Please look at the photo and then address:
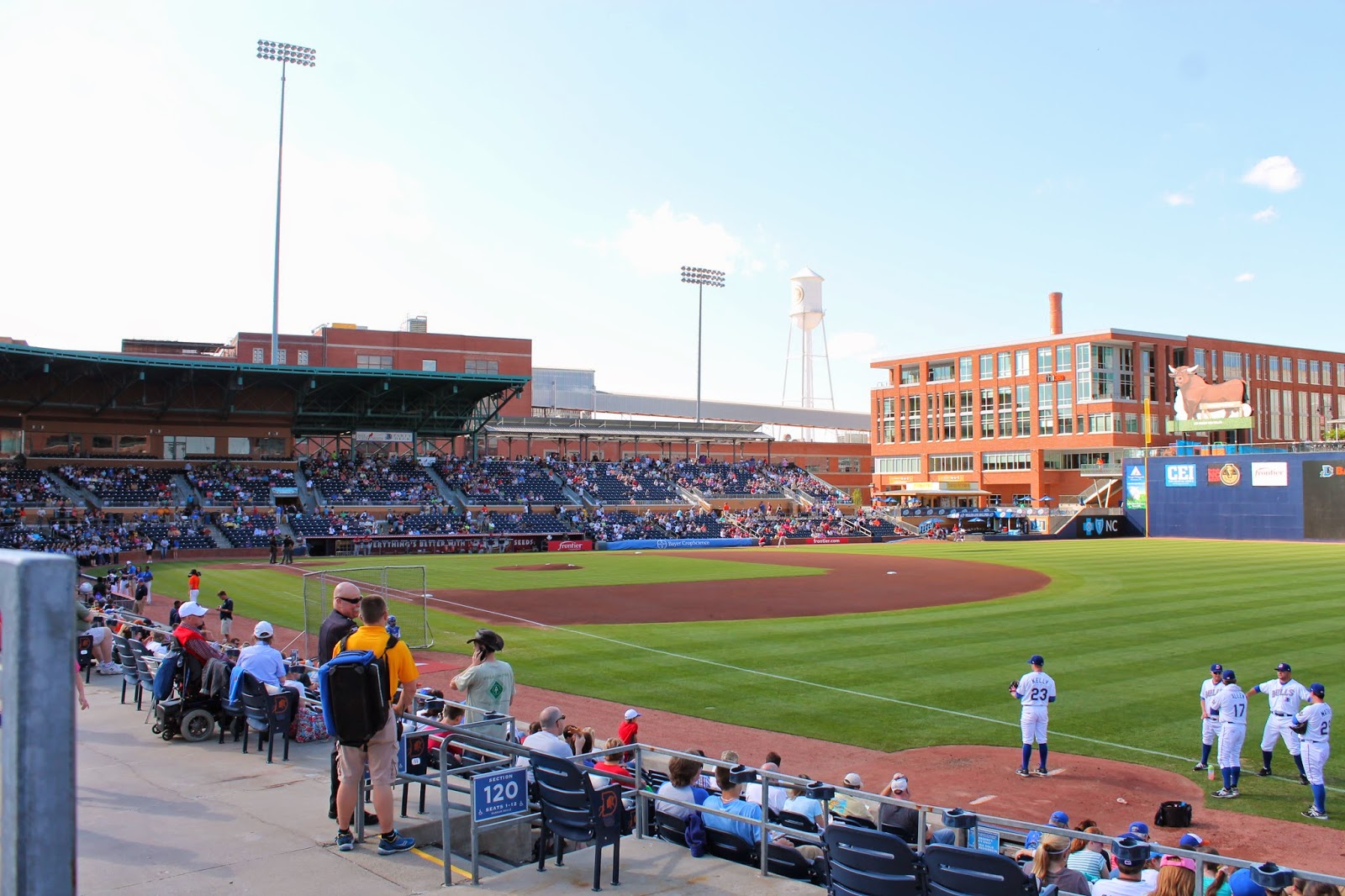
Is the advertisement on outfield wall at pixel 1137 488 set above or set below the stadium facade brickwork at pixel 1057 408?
below

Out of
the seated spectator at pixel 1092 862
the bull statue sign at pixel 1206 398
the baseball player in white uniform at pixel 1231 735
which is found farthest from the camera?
the bull statue sign at pixel 1206 398

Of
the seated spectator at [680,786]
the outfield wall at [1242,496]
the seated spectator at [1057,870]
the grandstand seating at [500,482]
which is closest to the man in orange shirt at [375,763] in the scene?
the seated spectator at [680,786]

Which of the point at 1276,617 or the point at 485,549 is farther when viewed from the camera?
the point at 485,549

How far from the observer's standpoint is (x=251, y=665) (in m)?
10.8

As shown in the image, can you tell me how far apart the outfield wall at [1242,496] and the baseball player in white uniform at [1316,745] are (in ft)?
199

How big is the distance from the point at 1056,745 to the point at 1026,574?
2663cm

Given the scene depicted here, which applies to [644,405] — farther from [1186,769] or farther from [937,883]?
[937,883]

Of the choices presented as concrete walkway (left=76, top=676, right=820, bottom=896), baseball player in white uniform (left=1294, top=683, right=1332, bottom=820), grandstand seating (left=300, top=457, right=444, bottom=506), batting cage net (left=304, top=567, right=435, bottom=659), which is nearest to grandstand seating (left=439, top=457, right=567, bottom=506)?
grandstand seating (left=300, top=457, right=444, bottom=506)

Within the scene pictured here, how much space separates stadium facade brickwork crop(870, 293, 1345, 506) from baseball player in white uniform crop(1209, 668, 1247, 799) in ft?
231

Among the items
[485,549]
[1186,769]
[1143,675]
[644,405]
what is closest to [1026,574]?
[1143,675]

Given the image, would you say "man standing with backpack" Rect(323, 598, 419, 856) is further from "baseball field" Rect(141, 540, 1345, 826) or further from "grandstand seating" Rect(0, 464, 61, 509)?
"grandstand seating" Rect(0, 464, 61, 509)

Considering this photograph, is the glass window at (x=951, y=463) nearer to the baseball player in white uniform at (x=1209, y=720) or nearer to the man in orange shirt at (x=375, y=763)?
the baseball player in white uniform at (x=1209, y=720)

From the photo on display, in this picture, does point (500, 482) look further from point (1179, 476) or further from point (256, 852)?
point (256, 852)

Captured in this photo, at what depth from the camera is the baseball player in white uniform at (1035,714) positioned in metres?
12.4
